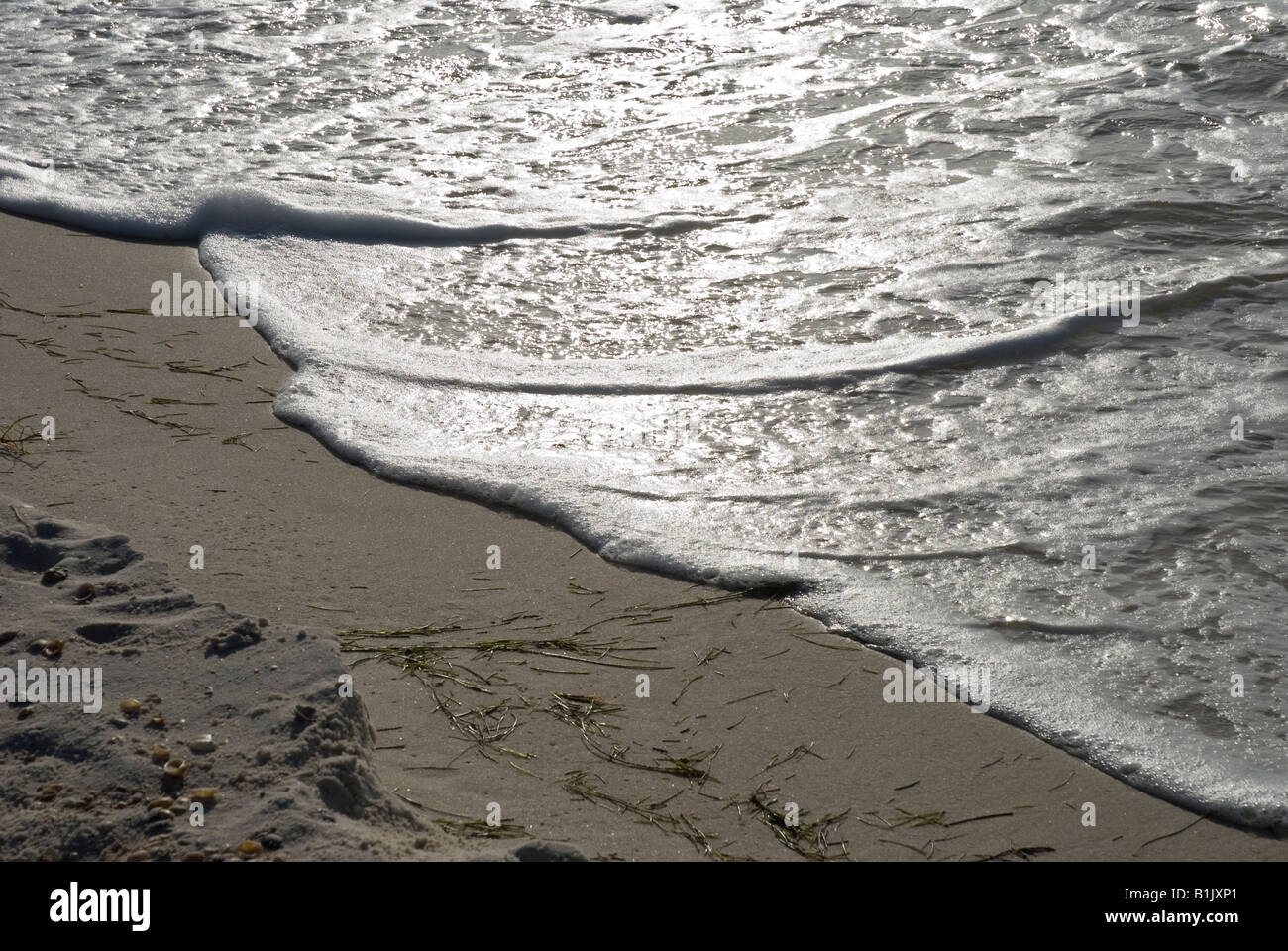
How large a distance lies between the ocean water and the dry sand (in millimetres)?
191

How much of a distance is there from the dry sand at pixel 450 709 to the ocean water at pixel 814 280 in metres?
0.19

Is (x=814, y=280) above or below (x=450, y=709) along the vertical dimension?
above

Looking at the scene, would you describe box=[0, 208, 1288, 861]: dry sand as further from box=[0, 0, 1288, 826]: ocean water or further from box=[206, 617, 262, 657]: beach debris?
box=[0, 0, 1288, 826]: ocean water

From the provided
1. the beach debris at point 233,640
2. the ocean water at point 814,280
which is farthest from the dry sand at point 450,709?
the ocean water at point 814,280

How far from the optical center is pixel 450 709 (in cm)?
300

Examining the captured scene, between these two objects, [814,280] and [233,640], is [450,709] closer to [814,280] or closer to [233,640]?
[233,640]

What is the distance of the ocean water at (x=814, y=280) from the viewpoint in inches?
139

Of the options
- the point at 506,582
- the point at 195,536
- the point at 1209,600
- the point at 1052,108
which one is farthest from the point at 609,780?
the point at 1052,108

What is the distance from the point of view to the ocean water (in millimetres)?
3539

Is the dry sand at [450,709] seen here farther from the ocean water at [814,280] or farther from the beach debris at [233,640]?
the ocean water at [814,280]

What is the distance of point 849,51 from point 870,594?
645 cm

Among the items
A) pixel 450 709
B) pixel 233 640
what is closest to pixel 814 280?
pixel 450 709

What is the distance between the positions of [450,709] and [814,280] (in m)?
3.28

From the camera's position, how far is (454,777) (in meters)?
2.76
